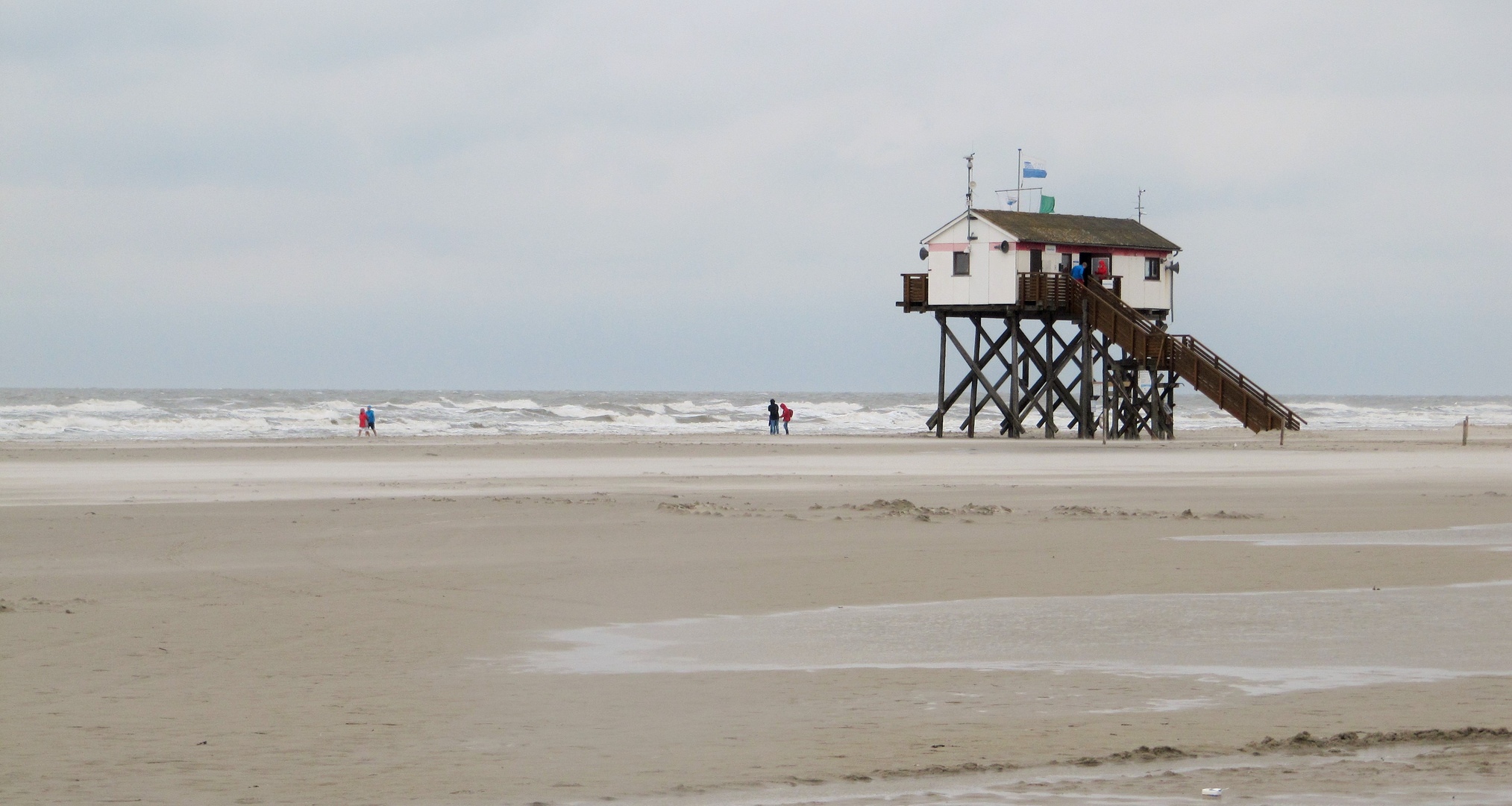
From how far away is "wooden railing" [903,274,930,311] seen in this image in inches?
1889

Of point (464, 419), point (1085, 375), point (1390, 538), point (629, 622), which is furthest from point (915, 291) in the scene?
point (629, 622)

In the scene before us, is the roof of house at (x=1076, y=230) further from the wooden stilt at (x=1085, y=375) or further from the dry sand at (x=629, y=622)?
the dry sand at (x=629, y=622)

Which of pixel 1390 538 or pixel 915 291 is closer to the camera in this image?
pixel 1390 538

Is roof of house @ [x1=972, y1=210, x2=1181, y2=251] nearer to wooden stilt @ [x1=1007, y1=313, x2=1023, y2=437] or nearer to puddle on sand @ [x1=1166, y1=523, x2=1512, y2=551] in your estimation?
wooden stilt @ [x1=1007, y1=313, x2=1023, y2=437]

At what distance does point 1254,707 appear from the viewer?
7.70 m

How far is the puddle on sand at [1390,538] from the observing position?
52.3 feet

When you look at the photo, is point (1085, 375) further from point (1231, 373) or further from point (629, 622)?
point (629, 622)

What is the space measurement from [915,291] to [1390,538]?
Result: 32.2 meters

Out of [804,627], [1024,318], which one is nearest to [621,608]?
[804,627]

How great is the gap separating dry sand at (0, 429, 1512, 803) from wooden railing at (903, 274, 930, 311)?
21.7 m

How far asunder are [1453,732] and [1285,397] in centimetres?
15389

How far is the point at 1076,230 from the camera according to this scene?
47312mm

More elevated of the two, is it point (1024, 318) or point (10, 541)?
point (1024, 318)

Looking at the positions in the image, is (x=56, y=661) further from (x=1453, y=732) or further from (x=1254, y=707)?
(x=1453, y=732)
